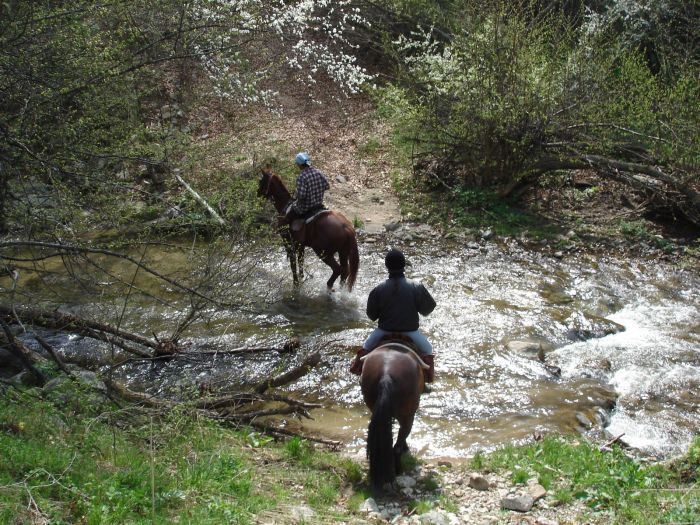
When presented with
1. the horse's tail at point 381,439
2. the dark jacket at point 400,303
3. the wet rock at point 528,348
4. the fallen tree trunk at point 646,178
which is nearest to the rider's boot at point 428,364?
the dark jacket at point 400,303

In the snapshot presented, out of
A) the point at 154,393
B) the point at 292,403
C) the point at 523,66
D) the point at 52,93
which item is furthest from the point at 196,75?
the point at 292,403

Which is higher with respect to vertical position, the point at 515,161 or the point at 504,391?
the point at 515,161

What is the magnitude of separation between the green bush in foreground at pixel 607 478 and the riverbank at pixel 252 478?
13 millimetres

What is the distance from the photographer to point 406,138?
1581cm

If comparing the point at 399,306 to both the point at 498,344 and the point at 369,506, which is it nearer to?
the point at 369,506

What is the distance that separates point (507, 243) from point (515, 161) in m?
2.49

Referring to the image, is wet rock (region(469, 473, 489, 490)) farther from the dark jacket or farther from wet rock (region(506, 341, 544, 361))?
wet rock (region(506, 341, 544, 361))

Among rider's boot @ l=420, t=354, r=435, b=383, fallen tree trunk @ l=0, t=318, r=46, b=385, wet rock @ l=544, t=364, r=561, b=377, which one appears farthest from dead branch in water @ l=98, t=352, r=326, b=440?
wet rock @ l=544, t=364, r=561, b=377

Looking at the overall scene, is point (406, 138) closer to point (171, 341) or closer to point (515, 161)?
point (515, 161)

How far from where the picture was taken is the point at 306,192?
414 inches

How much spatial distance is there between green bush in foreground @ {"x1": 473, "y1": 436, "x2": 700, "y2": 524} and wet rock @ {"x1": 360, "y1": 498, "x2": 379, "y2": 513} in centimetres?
124

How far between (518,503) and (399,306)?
2257 millimetres

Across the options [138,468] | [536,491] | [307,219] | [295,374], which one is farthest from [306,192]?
[536,491]

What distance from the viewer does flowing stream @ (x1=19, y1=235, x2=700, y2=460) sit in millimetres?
7062
